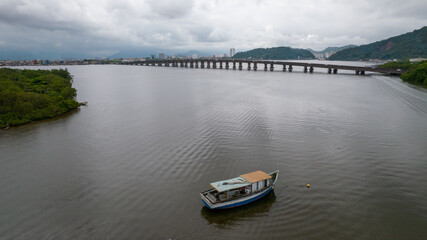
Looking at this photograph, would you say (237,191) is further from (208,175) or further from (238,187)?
(208,175)

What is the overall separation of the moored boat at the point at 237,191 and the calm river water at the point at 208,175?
0.50 m

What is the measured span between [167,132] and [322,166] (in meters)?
16.2

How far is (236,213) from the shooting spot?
47.0 feet

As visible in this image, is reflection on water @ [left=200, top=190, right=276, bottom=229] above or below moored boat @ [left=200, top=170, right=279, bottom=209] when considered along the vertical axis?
below

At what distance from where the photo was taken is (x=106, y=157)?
845 inches

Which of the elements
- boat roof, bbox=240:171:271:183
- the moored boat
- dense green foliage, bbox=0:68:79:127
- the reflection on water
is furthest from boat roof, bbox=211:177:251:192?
dense green foliage, bbox=0:68:79:127

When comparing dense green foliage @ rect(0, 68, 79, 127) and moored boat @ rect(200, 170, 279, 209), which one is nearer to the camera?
moored boat @ rect(200, 170, 279, 209)

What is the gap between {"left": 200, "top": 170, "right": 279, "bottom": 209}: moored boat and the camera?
14.3 meters

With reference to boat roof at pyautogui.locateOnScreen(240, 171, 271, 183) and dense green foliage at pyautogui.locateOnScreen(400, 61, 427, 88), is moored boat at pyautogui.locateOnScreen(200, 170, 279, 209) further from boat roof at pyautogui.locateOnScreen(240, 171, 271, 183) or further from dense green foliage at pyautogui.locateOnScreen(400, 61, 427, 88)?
dense green foliage at pyautogui.locateOnScreen(400, 61, 427, 88)

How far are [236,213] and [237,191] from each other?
1.32 metres

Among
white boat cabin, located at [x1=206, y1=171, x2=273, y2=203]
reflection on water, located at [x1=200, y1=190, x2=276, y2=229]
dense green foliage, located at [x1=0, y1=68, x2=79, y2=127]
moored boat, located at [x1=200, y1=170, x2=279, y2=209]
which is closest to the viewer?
reflection on water, located at [x1=200, y1=190, x2=276, y2=229]

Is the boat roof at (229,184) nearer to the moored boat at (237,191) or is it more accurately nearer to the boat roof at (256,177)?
the moored boat at (237,191)

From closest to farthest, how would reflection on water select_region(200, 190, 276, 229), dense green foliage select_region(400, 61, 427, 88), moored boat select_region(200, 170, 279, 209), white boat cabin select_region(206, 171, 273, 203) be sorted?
reflection on water select_region(200, 190, 276, 229)
moored boat select_region(200, 170, 279, 209)
white boat cabin select_region(206, 171, 273, 203)
dense green foliage select_region(400, 61, 427, 88)

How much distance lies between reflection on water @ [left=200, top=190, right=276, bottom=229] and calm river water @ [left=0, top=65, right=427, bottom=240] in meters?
0.06
